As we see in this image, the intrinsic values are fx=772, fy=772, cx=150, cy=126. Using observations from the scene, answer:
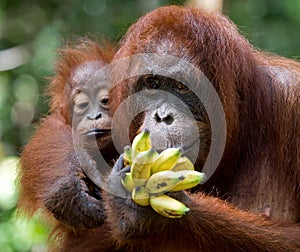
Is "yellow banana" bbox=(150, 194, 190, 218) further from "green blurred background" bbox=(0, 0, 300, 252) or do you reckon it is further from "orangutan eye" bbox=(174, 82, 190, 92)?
"green blurred background" bbox=(0, 0, 300, 252)

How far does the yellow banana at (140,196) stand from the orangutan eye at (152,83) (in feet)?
2.39

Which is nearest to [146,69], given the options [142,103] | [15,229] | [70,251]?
[142,103]

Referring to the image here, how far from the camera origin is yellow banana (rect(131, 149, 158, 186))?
288 cm

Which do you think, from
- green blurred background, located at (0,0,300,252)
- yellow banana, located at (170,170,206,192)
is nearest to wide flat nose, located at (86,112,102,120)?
yellow banana, located at (170,170,206,192)

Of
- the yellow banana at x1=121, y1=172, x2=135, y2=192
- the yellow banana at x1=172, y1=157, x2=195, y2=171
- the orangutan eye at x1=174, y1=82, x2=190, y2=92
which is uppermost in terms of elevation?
the orangutan eye at x1=174, y1=82, x2=190, y2=92

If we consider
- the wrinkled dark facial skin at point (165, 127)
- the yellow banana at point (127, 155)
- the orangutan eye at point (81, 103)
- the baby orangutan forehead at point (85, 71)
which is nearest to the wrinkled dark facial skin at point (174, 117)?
the wrinkled dark facial skin at point (165, 127)

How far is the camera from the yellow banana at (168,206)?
2.93m

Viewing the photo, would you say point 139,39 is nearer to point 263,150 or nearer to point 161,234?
point 263,150

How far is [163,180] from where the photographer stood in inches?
114

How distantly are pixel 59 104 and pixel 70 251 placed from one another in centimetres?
98

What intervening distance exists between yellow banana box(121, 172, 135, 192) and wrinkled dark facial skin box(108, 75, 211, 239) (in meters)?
0.03

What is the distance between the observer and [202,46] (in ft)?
12.0

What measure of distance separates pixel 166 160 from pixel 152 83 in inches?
30.9

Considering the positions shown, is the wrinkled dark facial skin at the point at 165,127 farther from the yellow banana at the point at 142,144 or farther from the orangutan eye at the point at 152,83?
the yellow banana at the point at 142,144
